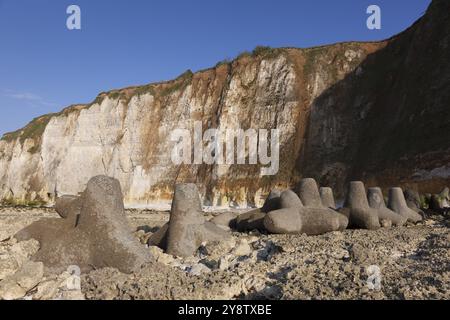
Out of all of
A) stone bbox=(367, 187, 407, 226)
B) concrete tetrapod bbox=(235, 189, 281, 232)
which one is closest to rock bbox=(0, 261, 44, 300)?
concrete tetrapod bbox=(235, 189, 281, 232)

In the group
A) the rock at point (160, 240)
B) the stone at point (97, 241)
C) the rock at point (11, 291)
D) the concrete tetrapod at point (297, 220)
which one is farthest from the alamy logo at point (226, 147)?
the rock at point (11, 291)

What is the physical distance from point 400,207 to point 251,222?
6182 mm

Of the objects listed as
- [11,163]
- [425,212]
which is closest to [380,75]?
[425,212]

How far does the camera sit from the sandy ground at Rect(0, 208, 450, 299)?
206 inches

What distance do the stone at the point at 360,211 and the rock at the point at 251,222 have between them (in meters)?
2.92

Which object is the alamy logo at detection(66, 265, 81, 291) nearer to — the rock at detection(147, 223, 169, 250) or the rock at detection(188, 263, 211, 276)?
the rock at detection(188, 263, 211, 276)

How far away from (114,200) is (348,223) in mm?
8383

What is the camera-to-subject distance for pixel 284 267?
6.66m

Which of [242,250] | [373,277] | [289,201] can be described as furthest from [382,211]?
[373,277]

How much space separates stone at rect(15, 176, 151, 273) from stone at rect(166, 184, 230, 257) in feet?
6.02

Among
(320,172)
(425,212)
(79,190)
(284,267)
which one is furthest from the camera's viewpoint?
(79,190)

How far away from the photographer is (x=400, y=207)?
15195 millimetres

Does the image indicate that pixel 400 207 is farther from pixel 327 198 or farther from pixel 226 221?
pixel 226 221
